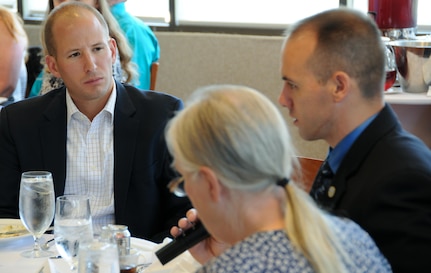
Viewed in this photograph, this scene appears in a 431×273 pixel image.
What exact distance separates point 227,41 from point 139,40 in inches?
39.3

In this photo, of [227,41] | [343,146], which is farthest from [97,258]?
[227,41]

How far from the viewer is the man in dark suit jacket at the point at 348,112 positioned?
66.4 inches

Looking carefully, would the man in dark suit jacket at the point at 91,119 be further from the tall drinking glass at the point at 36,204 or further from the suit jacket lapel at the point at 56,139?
the tall drinking glass at the point at 36,204

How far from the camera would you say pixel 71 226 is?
5.94 ft

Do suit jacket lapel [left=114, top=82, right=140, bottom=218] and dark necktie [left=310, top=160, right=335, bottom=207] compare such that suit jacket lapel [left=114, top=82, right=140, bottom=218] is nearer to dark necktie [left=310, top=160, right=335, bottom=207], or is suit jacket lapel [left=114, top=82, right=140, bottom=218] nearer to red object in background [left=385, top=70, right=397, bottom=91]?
dark necktie [left=310, top=160, right=335, bottom=207]

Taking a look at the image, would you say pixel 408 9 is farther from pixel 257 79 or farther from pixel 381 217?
pixel 381 217

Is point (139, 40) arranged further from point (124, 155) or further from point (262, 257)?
point (262, 257)

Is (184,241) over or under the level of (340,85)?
under

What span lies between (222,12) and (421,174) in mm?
4035

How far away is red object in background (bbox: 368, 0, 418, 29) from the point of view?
157 inches

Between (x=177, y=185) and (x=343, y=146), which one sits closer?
(x=177, y=185)

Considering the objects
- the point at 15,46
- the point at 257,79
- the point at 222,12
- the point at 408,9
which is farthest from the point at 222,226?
the point at 222,12

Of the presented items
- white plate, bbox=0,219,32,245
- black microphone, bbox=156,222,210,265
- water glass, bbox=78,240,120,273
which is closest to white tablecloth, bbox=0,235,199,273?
white plate, bbox=0,219,32,245

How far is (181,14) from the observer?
5.64 m
